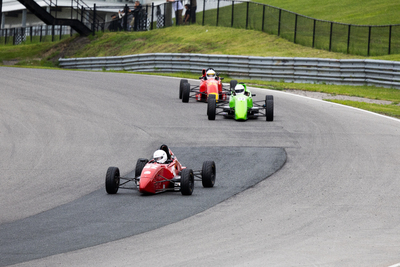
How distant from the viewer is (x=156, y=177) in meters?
10.1

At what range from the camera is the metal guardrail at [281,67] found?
26.0 metres

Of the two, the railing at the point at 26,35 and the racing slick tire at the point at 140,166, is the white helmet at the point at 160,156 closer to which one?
the racing slick tire at the point at 140,166

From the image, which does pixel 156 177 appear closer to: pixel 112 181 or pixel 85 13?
pixel 112 181

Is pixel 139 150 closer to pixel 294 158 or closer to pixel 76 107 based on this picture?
pixel 294 158

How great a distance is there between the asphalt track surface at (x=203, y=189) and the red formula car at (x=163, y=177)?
18cm

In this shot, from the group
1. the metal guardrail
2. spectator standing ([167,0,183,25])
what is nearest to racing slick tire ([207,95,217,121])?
the metal guardrail

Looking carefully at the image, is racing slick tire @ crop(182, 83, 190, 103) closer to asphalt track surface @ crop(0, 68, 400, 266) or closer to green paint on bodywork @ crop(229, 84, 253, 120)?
asphalt track surface @ crop(0, 68, 400, 266)

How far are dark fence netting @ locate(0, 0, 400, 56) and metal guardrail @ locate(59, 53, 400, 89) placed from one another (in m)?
5.08

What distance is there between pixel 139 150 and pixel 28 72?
17.4 m

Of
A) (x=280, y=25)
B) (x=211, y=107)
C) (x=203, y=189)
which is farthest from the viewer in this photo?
(x=280, y=25)

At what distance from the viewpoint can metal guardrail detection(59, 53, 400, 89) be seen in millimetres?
26031

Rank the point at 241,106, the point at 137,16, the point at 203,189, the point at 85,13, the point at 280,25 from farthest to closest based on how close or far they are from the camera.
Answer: the point at 85,13
the point at 137,16
the point at 280,25
the point at 241,106
the point at 203,189

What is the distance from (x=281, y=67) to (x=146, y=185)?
64.0 feet

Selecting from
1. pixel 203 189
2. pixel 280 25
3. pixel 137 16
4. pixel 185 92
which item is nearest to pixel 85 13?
pixel 137 16
